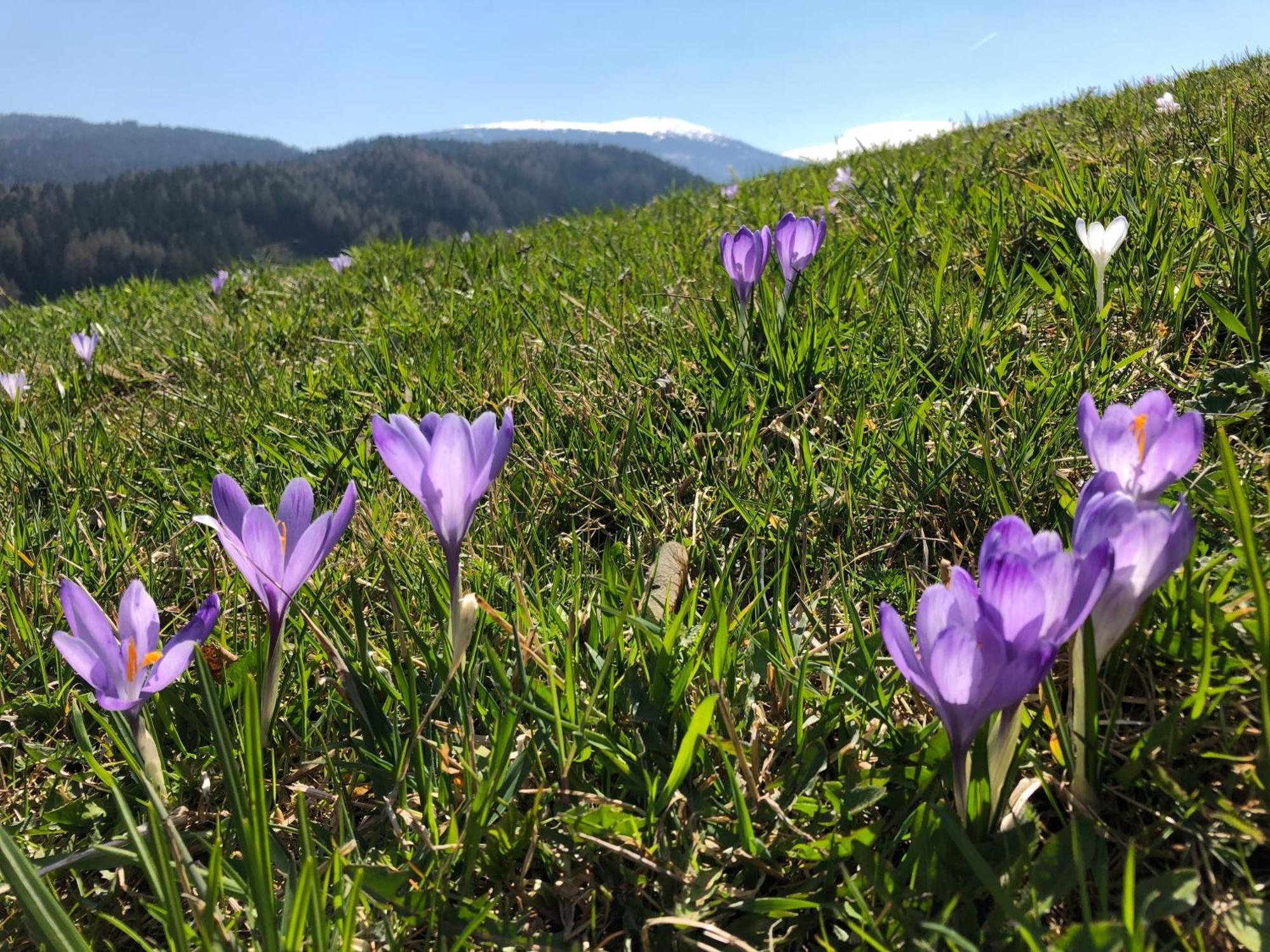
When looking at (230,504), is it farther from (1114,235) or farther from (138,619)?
(1114,235)

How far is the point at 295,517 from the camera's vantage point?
4.27ft

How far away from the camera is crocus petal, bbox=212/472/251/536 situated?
4.05ft

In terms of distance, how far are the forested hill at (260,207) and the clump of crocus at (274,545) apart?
51796 millimetres

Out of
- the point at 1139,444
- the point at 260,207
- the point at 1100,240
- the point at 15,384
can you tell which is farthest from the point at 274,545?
the point at 260,207

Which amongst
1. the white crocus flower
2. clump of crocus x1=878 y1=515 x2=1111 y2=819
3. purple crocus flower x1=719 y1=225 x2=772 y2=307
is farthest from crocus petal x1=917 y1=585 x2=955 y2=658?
purple crocus flower x1=719 y1=225 x2=772 y2=307

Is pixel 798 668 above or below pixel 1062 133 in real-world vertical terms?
below

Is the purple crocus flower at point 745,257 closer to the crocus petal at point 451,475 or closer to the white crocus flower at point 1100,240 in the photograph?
the white crocus flower at point 1100,240

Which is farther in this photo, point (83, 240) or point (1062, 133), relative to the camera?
point (83, 240)

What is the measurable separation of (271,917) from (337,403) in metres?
2.31

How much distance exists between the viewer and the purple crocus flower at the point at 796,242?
244 cm

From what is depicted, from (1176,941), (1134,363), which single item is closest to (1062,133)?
(1134,363)

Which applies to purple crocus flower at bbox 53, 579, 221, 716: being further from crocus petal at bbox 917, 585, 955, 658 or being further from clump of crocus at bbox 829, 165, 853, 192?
clump of crocus at bbox 829, 165, 853, 192

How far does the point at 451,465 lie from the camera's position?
1.25m

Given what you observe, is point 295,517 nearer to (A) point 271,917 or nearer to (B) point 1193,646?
(A) point 271,917
